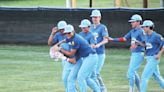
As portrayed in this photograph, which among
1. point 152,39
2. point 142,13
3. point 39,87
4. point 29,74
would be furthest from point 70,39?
point 142,13

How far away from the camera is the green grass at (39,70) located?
15078 millimetres

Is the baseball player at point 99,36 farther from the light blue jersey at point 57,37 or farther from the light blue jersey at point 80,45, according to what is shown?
the light blue jersey at point 80,45

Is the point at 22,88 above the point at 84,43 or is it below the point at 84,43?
below

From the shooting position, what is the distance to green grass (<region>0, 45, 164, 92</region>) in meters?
15.1

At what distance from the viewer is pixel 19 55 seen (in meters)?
21.6

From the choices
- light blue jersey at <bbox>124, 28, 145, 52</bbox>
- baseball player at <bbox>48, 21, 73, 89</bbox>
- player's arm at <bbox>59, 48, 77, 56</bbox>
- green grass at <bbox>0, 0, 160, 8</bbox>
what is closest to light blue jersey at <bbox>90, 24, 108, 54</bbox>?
light blue jersey at <bbox>124, 28, 145, 52</bbox>

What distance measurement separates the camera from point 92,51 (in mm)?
12352

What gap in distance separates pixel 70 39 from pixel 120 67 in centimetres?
720

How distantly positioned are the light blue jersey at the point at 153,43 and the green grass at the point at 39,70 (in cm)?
205

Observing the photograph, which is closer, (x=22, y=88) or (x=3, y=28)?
(x=22, y=88)

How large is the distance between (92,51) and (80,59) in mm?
331

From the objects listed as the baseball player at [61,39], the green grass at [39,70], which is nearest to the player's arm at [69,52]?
the baseball player at [61,39]

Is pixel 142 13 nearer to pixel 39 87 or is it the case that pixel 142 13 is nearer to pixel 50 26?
pixel 50 26

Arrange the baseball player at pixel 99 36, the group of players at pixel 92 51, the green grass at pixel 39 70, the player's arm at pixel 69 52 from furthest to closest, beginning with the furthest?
the green grass at pixel 39 70, the baseball player at pixel 99 36, the group of players at pixel 92 51, the player's arm at pixel 69 52
